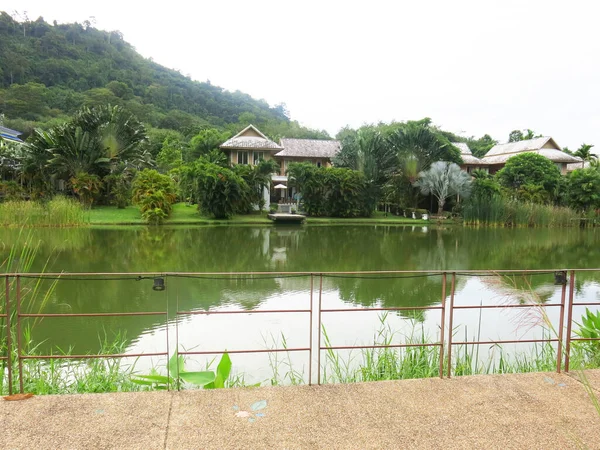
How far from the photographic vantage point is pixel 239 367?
5.32 meters

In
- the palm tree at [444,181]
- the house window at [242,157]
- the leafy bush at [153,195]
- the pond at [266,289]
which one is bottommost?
the pond at [266,289]

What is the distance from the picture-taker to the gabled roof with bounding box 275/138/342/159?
39.0 meters

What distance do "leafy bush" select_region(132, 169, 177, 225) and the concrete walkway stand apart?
23760 mm

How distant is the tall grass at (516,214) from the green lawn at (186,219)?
380cm

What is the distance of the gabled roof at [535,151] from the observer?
1716 inches

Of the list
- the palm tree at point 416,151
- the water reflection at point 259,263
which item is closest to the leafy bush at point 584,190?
the palm tree at point 416,151

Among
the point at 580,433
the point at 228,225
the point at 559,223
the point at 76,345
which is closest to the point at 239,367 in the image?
the point at 76,345

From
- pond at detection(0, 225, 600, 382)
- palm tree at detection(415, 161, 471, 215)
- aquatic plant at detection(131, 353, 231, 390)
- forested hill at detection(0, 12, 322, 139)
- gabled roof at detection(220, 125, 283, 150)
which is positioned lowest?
pond at detection(0, 225, 600, 382)

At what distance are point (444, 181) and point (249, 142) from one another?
50.0 ft

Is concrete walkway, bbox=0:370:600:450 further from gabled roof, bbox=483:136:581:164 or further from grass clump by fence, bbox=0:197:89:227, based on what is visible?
gabled roof, bbox=483:136:581:164

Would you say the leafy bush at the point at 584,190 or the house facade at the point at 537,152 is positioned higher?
the house facade at the point at 537,152

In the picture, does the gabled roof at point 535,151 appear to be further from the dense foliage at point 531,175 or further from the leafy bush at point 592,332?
the leafy bush at point 592,332

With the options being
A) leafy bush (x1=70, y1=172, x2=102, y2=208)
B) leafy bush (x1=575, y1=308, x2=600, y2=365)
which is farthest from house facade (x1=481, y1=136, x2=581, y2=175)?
leafy bush (x1=575, y1=308, x2=600, y2=365)

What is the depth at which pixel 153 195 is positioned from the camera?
85.7 feet
